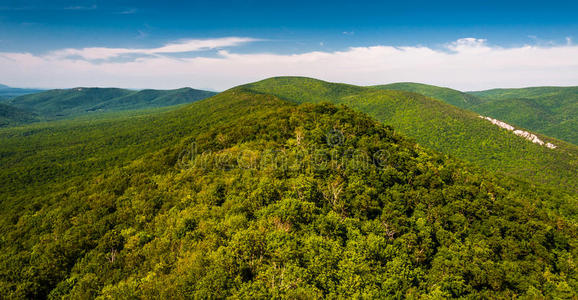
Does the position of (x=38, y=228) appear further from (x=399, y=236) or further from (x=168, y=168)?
(x=399, y=236)

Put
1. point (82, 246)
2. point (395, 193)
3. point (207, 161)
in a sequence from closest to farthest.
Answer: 1. point (82, 246)
2. point (395, 193)
3. point (207, 161)

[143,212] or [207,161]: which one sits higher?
[207,161]

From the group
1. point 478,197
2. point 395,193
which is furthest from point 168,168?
point 478,197

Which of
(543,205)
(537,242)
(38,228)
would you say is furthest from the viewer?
(543,205)

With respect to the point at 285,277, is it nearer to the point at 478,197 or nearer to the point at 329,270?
the point at 329,270

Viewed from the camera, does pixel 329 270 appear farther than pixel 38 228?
No

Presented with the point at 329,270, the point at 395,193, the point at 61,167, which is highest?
the point at 395,193
